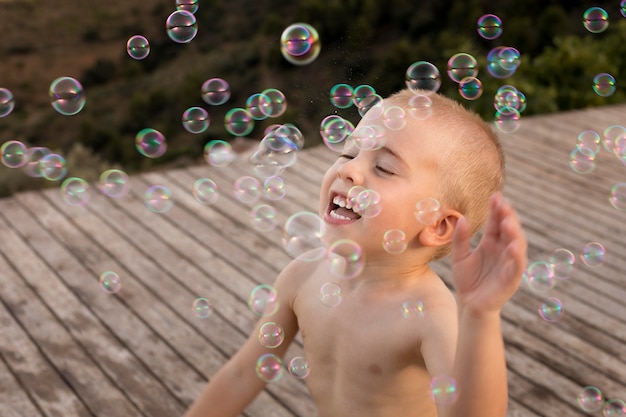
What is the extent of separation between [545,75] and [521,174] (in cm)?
383

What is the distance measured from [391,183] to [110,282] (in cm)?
175

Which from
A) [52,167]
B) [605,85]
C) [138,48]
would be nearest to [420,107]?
[138,48]

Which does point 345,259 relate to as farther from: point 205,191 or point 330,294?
point 205,191

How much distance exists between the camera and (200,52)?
19344mm

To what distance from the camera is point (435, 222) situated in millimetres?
1554

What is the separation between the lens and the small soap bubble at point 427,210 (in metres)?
1.52

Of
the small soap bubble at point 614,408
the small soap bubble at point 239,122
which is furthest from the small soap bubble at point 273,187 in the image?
the small soap bubble at point 614,408

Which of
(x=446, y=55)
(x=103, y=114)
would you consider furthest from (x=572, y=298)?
(x=103, y=114)

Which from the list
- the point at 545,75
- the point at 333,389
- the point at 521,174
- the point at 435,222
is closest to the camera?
the point at 435,222

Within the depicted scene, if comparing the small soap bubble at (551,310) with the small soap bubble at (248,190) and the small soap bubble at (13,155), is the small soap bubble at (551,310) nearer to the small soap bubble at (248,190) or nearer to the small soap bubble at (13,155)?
the small soap bubble at (248,190)

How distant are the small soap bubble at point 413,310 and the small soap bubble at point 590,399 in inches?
44.2

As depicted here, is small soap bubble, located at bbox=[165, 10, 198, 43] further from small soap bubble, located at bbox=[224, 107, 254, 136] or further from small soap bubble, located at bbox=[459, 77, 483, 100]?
small soap bubble, located at bbox=[459, 77, 483, 100]

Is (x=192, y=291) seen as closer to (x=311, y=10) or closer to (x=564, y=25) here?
(x=564, y=25)

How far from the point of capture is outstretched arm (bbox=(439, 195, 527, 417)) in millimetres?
1216
